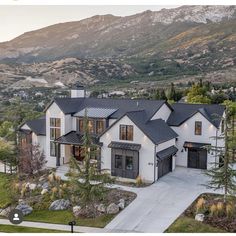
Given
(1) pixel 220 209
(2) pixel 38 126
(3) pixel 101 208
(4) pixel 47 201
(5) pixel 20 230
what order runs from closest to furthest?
(5) pixel 20 230 < (1) pixel 220 209 < (3) pixel 101 208 < (4) pixel 47 201 < (2) pixel 38 126

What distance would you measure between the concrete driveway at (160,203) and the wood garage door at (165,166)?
0.15 metres

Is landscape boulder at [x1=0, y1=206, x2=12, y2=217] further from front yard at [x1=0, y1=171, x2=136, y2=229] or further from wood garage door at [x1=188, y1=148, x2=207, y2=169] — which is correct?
wood garage door at [x1=188, y1=148, x2=207, y2=169]

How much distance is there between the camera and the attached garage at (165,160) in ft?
36.1

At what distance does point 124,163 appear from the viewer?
11.2m

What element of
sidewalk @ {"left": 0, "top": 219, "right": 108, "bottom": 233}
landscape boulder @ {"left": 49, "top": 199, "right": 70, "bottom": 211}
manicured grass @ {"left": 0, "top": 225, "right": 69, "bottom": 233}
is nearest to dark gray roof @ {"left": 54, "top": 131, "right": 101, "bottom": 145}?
landscape boulder @ {"left": 49, "top": 199, "right": 70, "bottom": 211}

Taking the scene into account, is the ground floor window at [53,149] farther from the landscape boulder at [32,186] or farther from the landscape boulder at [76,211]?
the landscape boulder at [76,211]

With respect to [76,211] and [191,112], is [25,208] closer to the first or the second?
[76,211]

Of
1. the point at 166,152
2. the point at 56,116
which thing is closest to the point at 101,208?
the point at 166,152

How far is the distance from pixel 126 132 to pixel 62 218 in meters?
3.78

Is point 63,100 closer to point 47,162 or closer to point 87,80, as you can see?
point 47,162

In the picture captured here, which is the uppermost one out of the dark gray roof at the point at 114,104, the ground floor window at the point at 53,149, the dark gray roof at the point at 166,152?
the dark gray roof at the point at 114,104

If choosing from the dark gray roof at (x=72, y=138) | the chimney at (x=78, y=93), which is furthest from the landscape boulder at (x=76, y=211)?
the chimney at (x=78, y=93)

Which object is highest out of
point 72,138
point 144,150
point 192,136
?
point 192,136

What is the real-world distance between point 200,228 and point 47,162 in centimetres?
697
